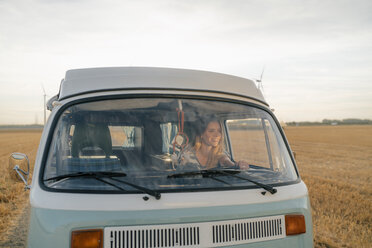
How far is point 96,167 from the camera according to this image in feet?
7.75

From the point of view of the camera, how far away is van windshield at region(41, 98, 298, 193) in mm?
2273

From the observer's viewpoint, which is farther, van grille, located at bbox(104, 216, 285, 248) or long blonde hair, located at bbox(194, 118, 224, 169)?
long blonde hair, located at bbox(194, 118, 224, 169)

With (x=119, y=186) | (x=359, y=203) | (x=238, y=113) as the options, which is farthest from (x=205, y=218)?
(x=359, y=203)

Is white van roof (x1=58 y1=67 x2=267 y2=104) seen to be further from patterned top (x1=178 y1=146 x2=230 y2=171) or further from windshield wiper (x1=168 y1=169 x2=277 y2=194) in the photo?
windshield wiper (x1=168 y1=169 x2=277 y2=194)

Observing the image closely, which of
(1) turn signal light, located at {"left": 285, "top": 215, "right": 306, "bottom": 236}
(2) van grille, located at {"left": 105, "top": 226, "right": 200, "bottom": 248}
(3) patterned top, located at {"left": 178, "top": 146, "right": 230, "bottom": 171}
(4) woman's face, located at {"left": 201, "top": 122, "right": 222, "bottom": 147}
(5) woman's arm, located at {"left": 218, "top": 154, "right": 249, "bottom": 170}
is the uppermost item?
(4) woman's face, located at {"left": 201, "top": 122, "right": 222, "bottom": 147}

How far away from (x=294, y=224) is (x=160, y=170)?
99cm

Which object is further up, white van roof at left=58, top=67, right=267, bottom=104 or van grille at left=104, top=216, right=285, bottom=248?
white van roof at left=58, top=67, right=267, bottom=104

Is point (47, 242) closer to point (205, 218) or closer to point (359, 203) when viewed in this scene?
point (205, 218)

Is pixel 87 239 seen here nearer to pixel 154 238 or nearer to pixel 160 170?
pixel 154 238

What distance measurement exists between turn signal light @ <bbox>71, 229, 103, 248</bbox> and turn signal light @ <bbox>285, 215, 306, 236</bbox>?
123 cm

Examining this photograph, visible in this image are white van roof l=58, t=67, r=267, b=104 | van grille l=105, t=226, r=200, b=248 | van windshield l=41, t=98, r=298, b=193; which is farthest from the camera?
white van roof l=58, t=67, r=267, b=104

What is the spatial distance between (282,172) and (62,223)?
1.69m

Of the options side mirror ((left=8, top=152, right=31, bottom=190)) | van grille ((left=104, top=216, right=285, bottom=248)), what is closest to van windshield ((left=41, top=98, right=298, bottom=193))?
van grille ((left=104, top=216, right=285, bottom=248))

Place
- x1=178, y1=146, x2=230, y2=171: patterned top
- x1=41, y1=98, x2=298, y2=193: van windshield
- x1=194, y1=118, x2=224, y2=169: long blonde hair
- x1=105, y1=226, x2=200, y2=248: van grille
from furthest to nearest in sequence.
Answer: x1=194, y1=118, x2=224, y2=169: long blonde hair, x1=178, y1=146, x2=230, y2=171: patterned top, x1=41, y1=98, x2=298, y2=193: van windshield, x1=105, y1=226, x2=200, y2=248: van grille
